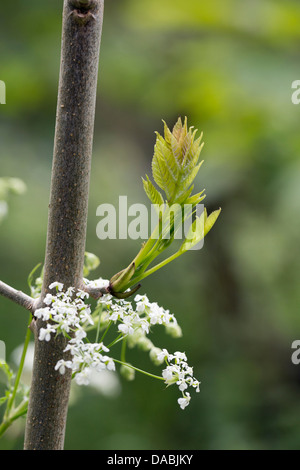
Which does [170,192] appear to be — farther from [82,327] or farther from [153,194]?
[82,327]

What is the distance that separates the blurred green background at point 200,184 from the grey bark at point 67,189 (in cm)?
109

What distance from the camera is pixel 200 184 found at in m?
1.79

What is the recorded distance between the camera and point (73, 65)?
0.43 metres

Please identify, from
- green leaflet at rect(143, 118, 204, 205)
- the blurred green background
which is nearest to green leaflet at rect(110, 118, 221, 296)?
green leaflet at rect(143, 118, 204, 205)

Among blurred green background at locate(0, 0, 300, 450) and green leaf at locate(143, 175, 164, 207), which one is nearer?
green leaf at locate(143, 175, 164, 207)

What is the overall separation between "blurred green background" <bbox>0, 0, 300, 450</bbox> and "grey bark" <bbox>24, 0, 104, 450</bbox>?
1.09 metres

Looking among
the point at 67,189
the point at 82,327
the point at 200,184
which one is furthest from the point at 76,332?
the point at 200,184

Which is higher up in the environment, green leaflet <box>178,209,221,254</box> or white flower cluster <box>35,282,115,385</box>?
green leaflet <box>178,209,221,254</box>

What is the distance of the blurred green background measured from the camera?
1650mm

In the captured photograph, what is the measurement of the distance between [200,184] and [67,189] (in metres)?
1.38

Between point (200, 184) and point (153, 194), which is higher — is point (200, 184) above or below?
above

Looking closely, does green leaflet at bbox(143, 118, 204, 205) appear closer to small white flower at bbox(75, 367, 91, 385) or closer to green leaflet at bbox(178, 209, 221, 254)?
green leaflet at bbox(178, 209, 221, 254)

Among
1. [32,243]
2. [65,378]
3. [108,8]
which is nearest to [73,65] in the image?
[65,378]

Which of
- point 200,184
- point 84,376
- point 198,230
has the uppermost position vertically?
point 200,184
